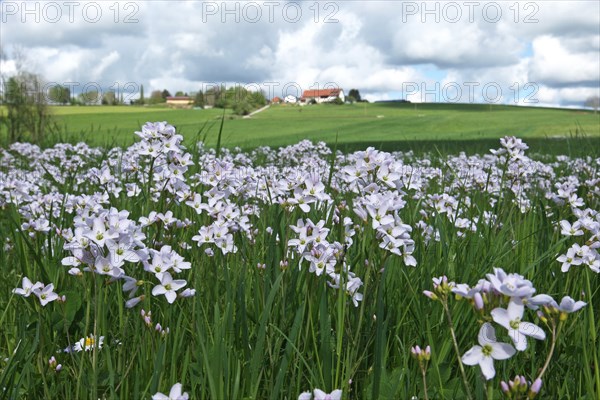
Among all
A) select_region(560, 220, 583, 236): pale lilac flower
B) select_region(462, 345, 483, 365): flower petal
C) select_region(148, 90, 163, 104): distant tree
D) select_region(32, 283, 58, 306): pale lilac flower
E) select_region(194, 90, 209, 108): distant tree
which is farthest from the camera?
select_region(148, 90, 163, 104): distant tree

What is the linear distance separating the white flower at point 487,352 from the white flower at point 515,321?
0.10 ft

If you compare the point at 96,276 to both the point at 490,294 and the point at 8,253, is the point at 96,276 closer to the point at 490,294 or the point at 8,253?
the point at 490,294

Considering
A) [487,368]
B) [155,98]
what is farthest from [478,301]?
[155,98]

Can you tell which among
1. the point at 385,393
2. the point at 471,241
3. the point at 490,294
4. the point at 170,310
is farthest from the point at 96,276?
the point at 471,241

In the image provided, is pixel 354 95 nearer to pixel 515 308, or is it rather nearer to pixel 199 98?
pixel 199 98

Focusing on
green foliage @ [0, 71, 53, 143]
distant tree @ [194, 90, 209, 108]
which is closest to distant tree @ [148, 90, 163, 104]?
distant tree @ [194, 90, 209, 108]

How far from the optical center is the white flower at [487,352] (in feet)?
5.39

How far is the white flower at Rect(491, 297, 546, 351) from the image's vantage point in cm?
163

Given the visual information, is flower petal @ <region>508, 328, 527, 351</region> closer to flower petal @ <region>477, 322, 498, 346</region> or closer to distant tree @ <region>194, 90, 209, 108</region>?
flower petal @ <region>477, 322, 498, 346</region>

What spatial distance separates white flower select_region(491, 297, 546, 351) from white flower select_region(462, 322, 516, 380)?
0.03 m

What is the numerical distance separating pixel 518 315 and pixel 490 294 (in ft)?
0.34

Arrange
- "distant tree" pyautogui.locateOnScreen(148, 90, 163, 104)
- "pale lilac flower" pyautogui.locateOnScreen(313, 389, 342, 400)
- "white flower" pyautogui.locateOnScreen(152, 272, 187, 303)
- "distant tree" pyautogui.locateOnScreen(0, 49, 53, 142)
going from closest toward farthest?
"pale lilac flower" pyautogui.locateOnScreen(313, 389, 342, 400), "white flower" pyautogui.locateOnScreen(152, 272, 187, 303), "distant tree" pyautogui.locateOnScreen(0, 49, 53, 142), "distant tree" pyautogui.locateOnScreen(148, 90, 163, 104)

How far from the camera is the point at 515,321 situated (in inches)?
65.7

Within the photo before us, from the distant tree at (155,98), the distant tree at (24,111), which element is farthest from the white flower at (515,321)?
the distant tree at (155,98)
